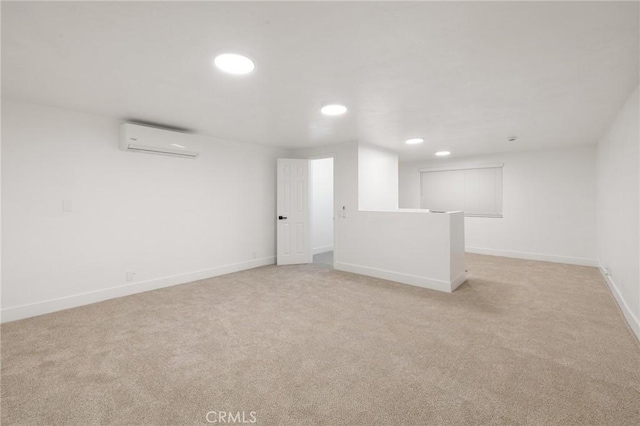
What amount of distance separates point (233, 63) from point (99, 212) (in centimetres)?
267

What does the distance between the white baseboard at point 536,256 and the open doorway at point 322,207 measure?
10.8 ft

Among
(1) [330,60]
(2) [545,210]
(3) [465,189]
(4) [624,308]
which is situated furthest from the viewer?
(3) [465,189]

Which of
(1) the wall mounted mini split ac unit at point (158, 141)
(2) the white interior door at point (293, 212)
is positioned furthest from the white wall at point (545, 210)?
(1) the wall mounted mini split ac unit at point (158, 141)

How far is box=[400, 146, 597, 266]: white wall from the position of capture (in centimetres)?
523

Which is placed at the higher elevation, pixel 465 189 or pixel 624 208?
pixel 465 189

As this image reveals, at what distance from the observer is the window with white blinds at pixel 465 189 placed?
6227 mm

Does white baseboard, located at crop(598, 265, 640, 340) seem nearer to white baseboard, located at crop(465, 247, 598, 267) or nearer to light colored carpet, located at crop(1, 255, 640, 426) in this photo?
light colored carpet, located at crop(1, 255, 640, 426)

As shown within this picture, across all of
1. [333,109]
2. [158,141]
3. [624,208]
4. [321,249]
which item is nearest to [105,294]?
[158,141]

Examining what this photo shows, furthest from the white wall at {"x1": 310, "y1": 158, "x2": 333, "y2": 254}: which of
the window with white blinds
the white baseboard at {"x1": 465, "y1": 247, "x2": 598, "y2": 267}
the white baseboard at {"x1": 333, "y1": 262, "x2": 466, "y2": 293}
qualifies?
the white baseboard at {"x1": 465, "y1": 247, "x2": 598, "y2": 267}

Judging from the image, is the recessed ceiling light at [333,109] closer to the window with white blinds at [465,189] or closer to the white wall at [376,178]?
the white wall at [376,178]

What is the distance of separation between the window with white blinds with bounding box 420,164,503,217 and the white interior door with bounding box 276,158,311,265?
137 inches

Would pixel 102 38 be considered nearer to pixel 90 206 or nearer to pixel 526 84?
pixel 90 206

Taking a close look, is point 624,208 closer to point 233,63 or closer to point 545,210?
point 545,210

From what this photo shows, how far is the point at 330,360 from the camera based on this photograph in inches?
85.7
